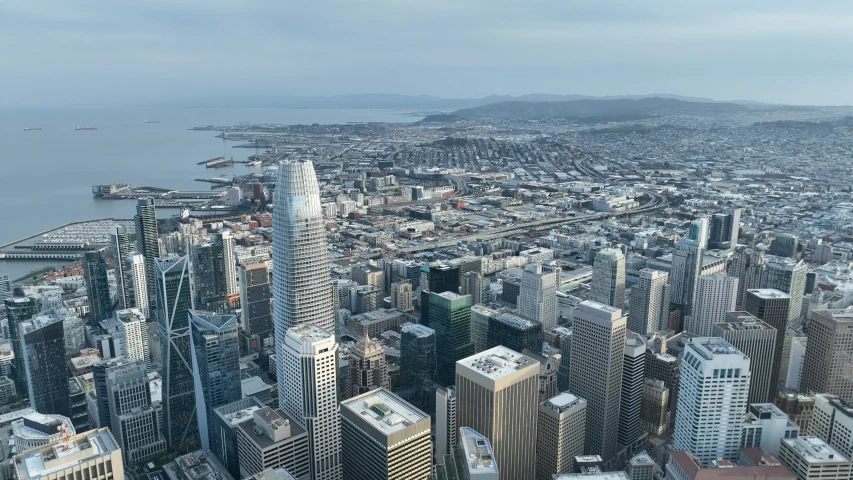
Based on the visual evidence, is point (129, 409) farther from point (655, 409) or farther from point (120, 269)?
point (655, 409)

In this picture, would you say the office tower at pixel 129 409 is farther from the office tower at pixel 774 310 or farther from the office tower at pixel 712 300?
the office tower at pixel 712 300

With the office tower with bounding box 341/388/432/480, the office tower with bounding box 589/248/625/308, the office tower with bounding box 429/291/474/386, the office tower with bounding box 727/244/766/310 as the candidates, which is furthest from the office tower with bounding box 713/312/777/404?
the office tower with bounding box 341/388/432/480

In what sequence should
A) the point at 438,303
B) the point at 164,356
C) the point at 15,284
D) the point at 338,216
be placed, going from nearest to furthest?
the point at 164,356, the point at 438,303, the point at 15,284, the point at 338,216

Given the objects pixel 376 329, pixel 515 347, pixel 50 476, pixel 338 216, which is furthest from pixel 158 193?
pixel 50 476

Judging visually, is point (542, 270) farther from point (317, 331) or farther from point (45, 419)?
point (45, 419)

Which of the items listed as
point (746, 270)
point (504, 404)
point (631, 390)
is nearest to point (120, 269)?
point (504, 404)

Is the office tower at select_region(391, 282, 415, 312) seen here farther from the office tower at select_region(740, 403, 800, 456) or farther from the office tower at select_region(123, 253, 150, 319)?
the office tower at select_region(740, 403, 800, 456)
